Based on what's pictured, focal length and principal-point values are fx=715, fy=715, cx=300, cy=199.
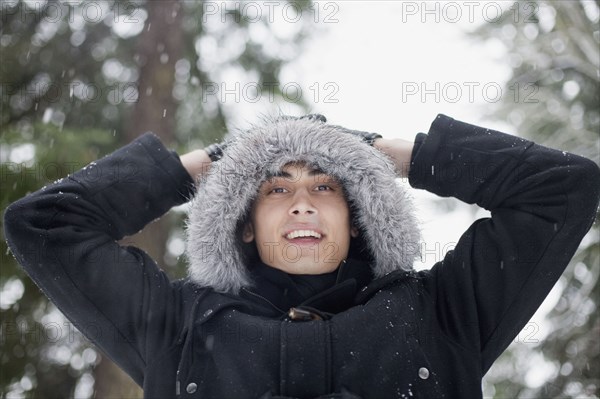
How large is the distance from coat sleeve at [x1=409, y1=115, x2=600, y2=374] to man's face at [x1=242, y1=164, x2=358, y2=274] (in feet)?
1.37

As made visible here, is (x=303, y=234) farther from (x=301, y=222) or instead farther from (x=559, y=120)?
(x=559, y=120)

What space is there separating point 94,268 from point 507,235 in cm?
159

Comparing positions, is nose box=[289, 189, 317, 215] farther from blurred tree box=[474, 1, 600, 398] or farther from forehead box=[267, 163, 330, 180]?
blurred tree box=[474, 1, 600, 398]

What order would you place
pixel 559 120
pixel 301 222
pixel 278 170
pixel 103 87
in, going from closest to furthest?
pixel 301 222 < pixel 278 170 < pixel 559 120 < pixel 103 87

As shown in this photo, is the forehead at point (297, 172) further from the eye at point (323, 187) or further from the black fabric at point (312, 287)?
the black fabric at point (312, 287)

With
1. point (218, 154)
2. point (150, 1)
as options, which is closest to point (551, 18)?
point (150, 1)

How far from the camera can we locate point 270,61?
289 inches

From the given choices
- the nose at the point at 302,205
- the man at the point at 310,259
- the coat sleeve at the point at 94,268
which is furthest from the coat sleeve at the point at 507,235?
the coat sleeve at the point at 94,268

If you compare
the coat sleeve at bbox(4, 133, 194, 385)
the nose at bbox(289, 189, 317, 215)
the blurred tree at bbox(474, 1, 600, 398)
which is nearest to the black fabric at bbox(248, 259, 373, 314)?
the nose at bbox(289, 189, 317, 215)

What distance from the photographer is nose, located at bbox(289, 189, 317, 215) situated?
2.86 metres

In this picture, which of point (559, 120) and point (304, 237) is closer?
point (304, 237)

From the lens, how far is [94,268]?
2754 mm

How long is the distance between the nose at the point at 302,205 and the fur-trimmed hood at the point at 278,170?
15 centimetres

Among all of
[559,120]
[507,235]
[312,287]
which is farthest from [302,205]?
[559,120]
